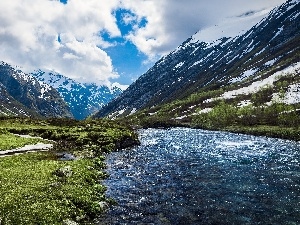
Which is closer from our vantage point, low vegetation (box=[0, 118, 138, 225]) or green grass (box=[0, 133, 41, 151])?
low vegetation (box=[0, 118, 138, 225])

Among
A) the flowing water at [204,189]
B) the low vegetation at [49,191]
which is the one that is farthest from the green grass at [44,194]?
the flowing water at [204,189]

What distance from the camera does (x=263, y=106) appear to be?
18500 cm

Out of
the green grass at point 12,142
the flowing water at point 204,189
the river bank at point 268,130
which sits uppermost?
the river bank at point 268,130

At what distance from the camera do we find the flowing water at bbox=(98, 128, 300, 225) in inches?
1230

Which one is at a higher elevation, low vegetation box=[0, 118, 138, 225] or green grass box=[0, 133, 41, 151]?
green grass box=[0, 133, 41, 151]

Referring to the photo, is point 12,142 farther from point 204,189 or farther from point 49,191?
point 204,189

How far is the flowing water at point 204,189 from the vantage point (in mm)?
31250

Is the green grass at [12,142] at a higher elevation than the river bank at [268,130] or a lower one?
lower

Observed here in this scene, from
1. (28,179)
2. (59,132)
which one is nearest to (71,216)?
(28,179)

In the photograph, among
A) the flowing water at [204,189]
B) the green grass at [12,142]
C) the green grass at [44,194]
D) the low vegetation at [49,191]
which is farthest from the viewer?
the green grass at [12,142]

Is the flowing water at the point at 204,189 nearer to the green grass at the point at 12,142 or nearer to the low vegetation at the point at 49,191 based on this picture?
the low vegetation at the point at 49,191

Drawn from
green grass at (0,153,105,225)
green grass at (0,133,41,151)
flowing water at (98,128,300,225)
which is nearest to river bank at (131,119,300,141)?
flowing water at (98,128,300,225)

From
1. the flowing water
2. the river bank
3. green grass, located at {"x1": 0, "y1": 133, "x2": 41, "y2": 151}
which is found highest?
the river bank

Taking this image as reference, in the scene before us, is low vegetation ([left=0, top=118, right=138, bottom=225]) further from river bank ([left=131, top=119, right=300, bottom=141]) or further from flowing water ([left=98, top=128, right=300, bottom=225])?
river bank ([left=131, top=119, right=300, bottom=141])
